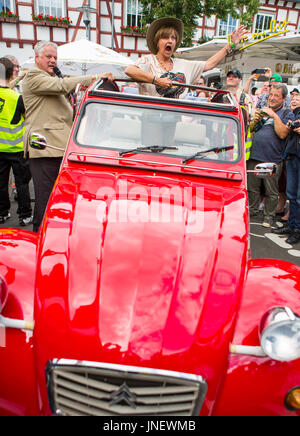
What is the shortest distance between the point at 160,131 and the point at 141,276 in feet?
4.67

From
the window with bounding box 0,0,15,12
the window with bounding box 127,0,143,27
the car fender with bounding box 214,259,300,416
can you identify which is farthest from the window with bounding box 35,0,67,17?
the car fender with bounding box 214,259,300,416

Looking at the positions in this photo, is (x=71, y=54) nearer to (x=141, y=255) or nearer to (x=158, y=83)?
(x=158, y=83)

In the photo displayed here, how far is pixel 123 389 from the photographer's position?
152 cm

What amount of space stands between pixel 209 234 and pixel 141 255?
442 millimetres

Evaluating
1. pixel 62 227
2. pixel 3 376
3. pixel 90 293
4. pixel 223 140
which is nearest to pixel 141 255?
pixel 90 293

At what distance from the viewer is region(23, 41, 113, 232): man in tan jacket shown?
12.2 ft

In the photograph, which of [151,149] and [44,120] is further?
[44,120]

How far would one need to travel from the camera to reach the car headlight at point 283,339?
5.12 ft

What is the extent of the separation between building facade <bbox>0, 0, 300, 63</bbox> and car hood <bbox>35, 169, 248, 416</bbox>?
55.8ft

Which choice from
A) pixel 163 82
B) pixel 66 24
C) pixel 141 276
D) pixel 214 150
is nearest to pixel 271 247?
pixel 214 150

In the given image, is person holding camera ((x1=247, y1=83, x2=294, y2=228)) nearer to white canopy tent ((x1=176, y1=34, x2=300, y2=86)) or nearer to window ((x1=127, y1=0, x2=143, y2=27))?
white canopy tent ((x1=176, y1=34, x2=300, y2=86))

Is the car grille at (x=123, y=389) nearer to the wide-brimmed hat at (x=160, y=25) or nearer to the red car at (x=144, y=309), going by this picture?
the red car at (x=144, y=309)

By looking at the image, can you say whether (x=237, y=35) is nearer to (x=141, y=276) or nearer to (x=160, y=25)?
(x=160, y=25)

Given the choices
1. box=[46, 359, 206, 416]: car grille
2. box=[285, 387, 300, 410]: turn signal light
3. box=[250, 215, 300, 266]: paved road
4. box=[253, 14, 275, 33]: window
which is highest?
box=[253, 14, 275, 33]: window
